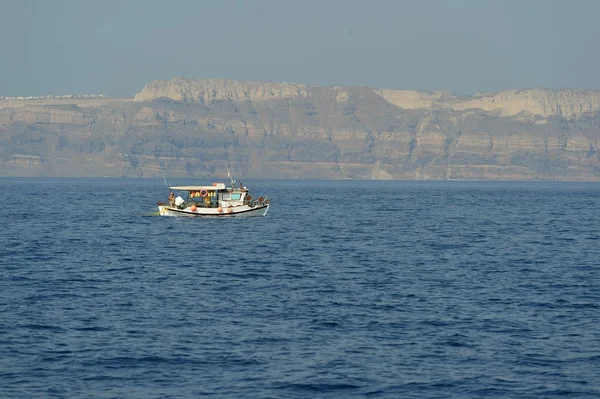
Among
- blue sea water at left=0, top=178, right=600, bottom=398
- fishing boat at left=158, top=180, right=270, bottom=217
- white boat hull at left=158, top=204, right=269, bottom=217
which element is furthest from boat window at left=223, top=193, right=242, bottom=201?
blue sea water at left=0, top=178, right=600, bottom=398

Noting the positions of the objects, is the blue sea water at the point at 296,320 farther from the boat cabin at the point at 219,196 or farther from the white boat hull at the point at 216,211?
the boat cabin at the point at 219,196

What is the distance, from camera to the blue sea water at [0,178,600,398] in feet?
111

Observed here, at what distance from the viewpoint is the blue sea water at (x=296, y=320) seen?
33.9 metres

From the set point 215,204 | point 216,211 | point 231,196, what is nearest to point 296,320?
point 216,211

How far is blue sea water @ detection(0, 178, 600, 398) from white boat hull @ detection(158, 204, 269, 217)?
30.7m

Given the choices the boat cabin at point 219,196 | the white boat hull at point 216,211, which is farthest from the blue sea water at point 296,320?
the boat cabin at point 219,196

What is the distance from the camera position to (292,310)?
153 feet

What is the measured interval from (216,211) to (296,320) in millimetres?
72694

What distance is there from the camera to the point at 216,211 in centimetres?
11600

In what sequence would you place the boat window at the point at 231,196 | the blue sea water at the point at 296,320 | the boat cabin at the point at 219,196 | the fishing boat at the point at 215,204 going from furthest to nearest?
the boat window at the point at 231,196, the boat cabin at the point at 219,196, the fishing boat at the point at 215,204, the blue sea water at the point at 296,320

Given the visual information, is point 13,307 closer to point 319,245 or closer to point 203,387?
point 203,387

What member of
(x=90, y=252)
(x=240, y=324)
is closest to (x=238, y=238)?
(x=90, y=252)

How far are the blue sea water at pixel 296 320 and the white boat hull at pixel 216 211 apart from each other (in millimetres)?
30732

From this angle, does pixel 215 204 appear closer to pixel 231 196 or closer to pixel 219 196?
pixel 219 196
